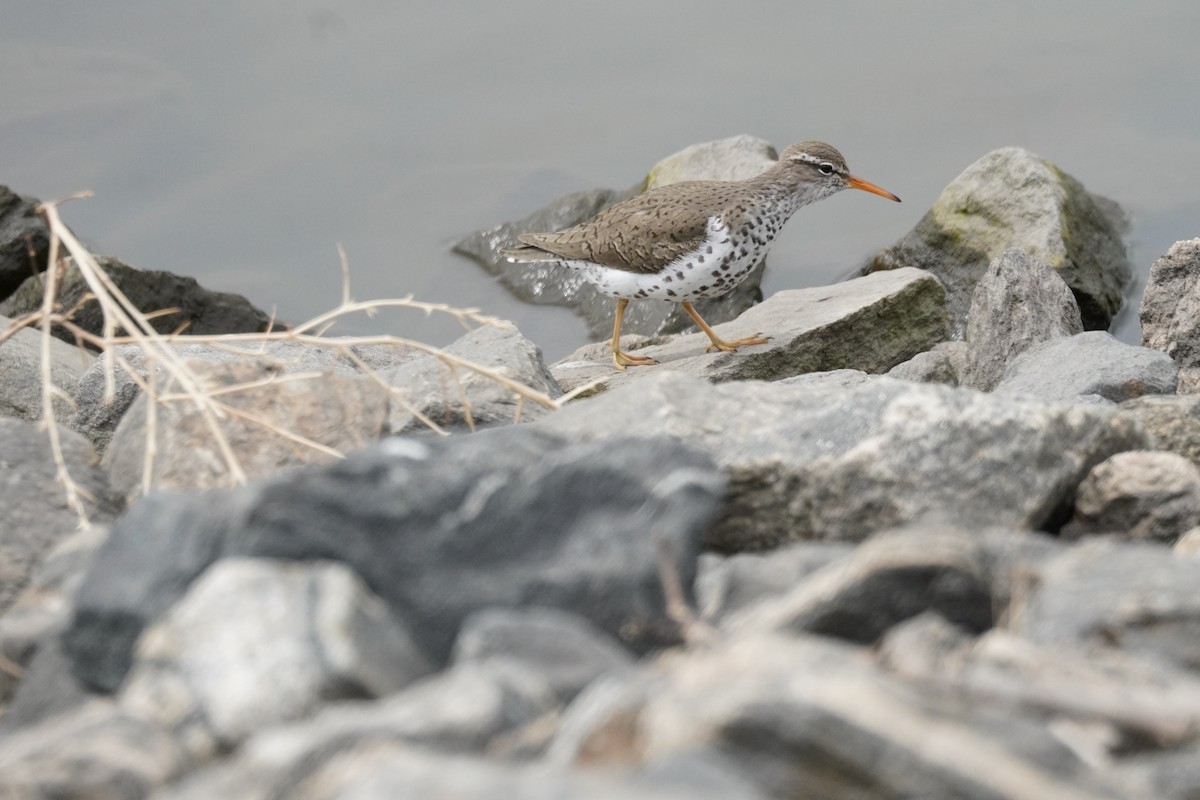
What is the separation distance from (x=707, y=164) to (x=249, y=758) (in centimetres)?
1190

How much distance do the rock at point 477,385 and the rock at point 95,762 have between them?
2.48 meters

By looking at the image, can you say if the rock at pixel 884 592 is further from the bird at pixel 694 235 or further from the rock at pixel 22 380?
the rock at pixel 22 380

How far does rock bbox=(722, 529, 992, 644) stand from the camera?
2842 mm

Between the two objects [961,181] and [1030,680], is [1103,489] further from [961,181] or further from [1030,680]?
[961,181]

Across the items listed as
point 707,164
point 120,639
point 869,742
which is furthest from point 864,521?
point 707,164

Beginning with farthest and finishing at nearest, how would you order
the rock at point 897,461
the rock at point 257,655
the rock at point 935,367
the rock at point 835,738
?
the rock at point 935,367 → the rock at point 897,461 → the rock at point 257,655 → the rock at point 835,738

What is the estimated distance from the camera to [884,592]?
287 cm

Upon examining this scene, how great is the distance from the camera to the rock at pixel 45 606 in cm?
322

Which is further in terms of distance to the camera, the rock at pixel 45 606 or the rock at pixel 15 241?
the rock at pixel 15 241

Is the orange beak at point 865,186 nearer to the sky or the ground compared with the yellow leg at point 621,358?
nearer to the sky

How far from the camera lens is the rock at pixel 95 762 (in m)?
2.45

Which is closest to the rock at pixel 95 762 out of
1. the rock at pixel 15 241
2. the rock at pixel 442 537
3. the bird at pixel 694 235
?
the rock at pixel 442 537

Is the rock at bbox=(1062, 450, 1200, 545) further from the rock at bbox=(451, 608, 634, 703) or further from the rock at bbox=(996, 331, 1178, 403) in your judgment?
the rock at bbox=(996, 331, 1178, 403)

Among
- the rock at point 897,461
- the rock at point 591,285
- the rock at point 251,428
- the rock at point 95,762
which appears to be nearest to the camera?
the rock at point 95,762
